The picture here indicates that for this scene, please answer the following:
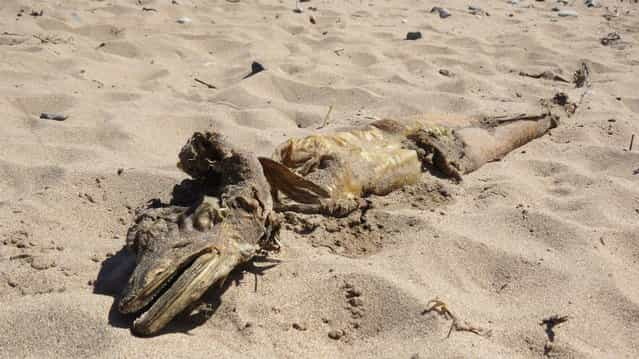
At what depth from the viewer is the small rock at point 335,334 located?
1.91 meters

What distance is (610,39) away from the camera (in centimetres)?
621

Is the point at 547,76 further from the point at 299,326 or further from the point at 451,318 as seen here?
the point at 299,326

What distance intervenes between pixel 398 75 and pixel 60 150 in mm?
2837

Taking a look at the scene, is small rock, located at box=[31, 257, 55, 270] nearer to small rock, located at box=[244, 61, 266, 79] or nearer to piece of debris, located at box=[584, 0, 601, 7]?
small rock, located at box=[244, 61, 266, 79]

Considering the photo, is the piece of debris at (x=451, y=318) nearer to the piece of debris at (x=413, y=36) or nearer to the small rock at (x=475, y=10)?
the piece of debris at (x=413, y=36)

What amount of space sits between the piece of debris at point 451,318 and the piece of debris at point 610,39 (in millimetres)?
5216

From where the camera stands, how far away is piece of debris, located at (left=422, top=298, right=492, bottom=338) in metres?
1.93

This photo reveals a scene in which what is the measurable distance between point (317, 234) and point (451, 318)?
2.36 feet

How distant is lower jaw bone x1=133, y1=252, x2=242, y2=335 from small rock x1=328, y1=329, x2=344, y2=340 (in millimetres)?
431

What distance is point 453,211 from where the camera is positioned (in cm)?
275

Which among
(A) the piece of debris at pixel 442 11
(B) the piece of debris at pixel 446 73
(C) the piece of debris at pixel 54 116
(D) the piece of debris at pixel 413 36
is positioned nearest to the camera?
(C) the piece of debris at pixel 54 116

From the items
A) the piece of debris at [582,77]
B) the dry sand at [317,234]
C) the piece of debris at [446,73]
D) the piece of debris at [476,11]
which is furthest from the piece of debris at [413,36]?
the piece of debris at [476,11]

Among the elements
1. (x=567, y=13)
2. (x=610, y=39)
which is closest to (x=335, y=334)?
(x=610, y=39)

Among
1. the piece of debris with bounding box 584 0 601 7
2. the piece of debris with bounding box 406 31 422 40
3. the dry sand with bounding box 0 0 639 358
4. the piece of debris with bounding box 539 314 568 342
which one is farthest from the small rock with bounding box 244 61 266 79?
the piece of debris with bounding box 584 0 601 7
